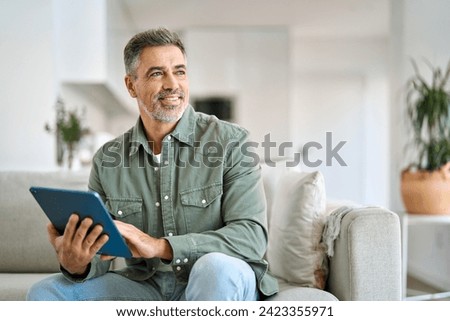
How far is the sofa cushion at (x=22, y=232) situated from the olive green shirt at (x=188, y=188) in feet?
1.66

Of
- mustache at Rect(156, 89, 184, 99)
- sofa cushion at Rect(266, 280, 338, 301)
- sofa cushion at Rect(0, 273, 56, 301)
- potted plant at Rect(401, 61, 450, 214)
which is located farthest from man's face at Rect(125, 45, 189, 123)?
potted plant at Rect(401, 61, 450, 214)

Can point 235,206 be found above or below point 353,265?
above

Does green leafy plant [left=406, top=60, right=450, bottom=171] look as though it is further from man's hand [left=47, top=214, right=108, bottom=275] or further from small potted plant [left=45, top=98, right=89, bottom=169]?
man's hand [left=47, top=214, right=108, bottom=275]

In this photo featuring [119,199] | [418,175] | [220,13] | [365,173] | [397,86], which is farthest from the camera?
[365,173]

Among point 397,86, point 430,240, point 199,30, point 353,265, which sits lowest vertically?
point 430,240

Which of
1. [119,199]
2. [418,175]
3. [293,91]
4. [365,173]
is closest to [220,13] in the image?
[293,91]

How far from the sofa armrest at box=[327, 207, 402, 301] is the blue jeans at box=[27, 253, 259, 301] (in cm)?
23

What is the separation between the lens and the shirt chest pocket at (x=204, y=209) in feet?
4.66

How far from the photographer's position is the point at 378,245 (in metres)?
1.45

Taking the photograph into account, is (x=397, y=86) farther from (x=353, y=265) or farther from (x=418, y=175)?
(x=353, y=265)

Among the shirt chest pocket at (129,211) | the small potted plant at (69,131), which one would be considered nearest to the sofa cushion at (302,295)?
the shirt chest pocket at (129,211)

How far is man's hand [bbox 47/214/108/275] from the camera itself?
1195 mm
